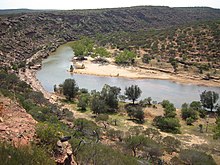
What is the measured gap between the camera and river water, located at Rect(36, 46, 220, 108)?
2562 inches

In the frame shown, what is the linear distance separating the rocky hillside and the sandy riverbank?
19840mm

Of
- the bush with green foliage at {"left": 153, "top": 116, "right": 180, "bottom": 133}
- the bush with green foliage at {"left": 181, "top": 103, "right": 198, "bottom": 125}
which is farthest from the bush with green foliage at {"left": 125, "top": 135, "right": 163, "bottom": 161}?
the bush with green foliage at {"left": 181, "top": 103, "right": 198, "bottom": 125}

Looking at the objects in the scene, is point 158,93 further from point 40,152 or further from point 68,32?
point 68,32

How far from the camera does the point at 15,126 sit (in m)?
12.3

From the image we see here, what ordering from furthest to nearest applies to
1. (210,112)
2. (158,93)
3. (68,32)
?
(68,32) → (158,93) → (210,112)

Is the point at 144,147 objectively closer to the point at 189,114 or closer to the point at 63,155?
the point at 63,155

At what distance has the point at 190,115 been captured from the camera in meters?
48.9

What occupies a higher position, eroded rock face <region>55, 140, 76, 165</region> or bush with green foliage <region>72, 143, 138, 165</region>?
eroded rock face <region>55, 140, 76, 165</region>

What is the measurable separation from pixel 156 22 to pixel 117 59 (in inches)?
4331

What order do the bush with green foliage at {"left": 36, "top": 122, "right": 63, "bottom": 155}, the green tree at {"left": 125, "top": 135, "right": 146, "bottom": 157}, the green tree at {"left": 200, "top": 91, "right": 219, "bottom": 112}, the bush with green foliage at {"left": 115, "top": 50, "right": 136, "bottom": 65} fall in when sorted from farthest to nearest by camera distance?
1. the bush with green foliage at {"left": 115, "top": 50, "right": 136, "bottom": 65}
2. the green tree at {"left": 200, "top": 91, "right": 219, "bottom": 112}
3. the green tree at {"left": 125, "top": 135, "right": 146, "bottom": 157}
4. the bush with green foliage at {"left": 36, "top": 122, "right": 63, "bottom": 155}

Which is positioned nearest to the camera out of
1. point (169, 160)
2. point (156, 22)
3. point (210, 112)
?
point (169, 160)

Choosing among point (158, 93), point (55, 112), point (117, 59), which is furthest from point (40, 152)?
point (117, 59)

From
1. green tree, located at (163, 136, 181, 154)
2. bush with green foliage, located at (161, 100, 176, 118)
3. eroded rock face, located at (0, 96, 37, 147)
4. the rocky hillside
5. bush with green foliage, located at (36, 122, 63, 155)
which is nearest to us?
eroded rock face, located at (0, 96, 37, 147)

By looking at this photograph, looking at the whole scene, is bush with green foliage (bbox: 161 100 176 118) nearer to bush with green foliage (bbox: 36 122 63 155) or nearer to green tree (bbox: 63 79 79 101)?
Result: green tree (bbox: 63 79 79 101)
